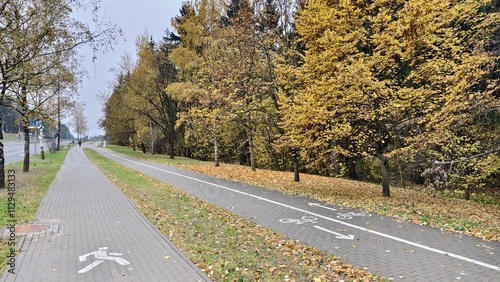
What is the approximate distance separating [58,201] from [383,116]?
11.5 metres

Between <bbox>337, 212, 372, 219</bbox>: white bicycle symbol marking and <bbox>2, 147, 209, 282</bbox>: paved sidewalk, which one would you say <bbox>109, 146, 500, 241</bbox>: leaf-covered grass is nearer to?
<bbox>337, 212, 372, 219</bbox>: white bicycle symbol marking

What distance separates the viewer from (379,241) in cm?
740

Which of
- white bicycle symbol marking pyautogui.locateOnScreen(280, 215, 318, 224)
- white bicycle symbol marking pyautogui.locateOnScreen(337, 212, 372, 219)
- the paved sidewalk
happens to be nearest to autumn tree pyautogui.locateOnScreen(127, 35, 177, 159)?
the paved sidewalk

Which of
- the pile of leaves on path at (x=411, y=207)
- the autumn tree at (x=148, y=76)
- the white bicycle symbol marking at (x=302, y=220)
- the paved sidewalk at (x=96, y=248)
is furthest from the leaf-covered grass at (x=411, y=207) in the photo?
the autumn tree at (x=148, y=76)

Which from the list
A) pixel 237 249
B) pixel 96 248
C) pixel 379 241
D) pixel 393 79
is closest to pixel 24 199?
pixel 96 248

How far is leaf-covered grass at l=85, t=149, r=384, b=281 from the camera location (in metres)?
5.55

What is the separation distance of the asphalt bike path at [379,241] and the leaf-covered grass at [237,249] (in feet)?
1.59

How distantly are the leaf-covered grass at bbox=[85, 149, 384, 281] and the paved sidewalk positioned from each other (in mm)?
321

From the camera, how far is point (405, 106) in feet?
37.5

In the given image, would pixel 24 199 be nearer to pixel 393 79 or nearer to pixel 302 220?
pixel 302 220

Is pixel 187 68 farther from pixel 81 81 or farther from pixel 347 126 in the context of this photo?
pixel 347 126

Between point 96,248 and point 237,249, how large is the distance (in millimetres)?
2759

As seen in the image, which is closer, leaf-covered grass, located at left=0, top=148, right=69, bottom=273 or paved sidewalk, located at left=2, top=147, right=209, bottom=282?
paved sidewalk, located at left=2, top=147, right=209, bottom=282

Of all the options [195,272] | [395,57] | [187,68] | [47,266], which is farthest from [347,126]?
[187,68]
